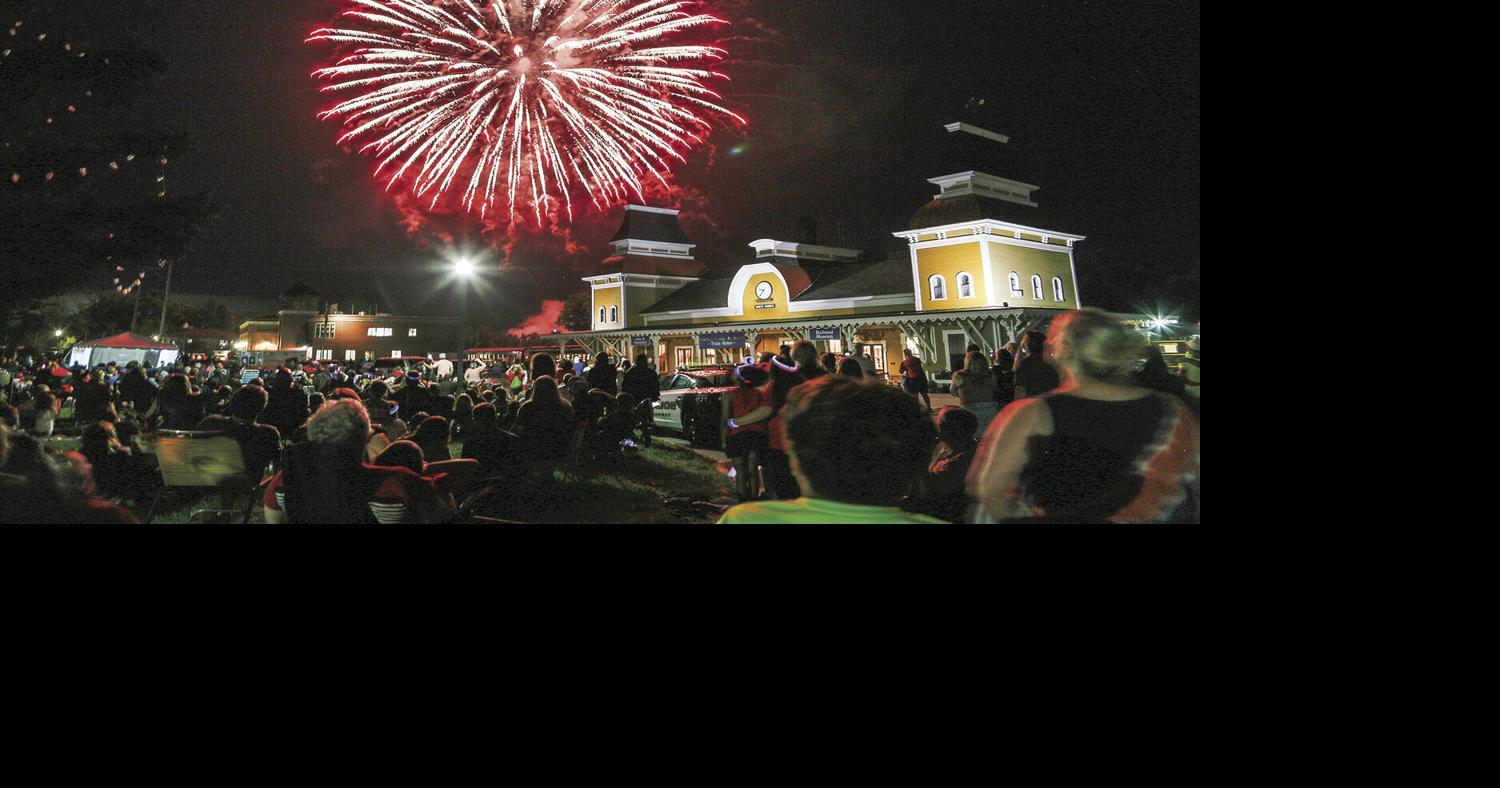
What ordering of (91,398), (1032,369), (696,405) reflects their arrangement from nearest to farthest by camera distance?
1. (1032,369)
2. (91,398)
3. (696,405)

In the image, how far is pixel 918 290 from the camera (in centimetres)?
615

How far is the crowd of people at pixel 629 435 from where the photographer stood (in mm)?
2559

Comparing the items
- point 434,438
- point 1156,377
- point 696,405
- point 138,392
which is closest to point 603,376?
point 696,405

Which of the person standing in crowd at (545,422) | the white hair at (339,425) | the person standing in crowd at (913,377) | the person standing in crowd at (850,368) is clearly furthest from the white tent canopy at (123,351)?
the person standing in crowd at (913,377)

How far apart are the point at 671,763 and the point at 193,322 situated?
7.51 meters

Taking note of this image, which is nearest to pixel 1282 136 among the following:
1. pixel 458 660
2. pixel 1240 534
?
pixel 1240 534

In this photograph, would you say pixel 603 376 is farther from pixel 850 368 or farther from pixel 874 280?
pixel 874 280

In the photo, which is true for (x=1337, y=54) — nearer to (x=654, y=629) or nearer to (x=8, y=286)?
(x=654, y=629)

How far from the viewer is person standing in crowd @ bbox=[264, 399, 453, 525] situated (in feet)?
12.4

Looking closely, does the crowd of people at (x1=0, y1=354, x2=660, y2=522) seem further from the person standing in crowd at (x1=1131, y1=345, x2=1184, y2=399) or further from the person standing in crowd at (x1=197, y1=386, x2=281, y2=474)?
the person standing in crowd at (x1=1131, y1=345, x2=1184, y2=399)

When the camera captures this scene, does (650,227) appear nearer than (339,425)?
No

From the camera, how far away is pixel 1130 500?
2.79 meters

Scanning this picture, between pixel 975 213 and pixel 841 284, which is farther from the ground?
pixel 975 213

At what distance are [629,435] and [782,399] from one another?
181 cm
